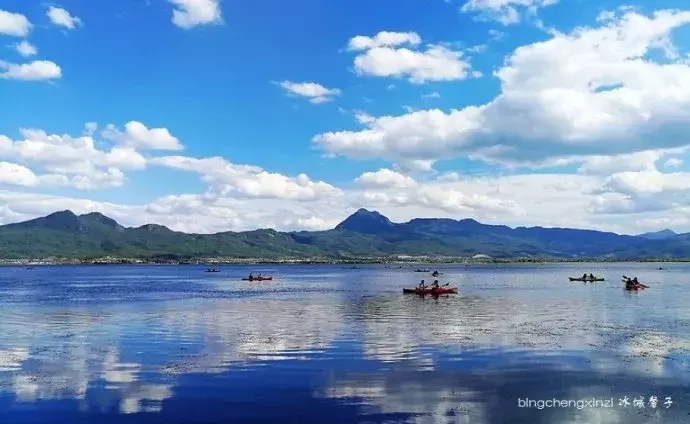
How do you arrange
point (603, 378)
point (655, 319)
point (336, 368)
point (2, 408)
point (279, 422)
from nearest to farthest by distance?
1. point (279, 422)
2. point (2, 408)
3. point (603, 378)
4. point (336, 368)
5. point (655, 319)

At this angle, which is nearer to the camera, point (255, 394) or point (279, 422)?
point (279, 422)

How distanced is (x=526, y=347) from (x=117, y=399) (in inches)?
1255

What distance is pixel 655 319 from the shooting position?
2859 inches

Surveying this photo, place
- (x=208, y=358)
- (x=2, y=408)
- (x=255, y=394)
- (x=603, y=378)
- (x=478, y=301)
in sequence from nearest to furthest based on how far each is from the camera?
(x=2, y=408) < (x=255, y=394) < (x=603, y=378) < (x=208, y=358) < (x=478, y=301)

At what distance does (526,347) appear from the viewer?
50062 mm

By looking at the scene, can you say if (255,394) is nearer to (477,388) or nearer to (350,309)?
(477,388)

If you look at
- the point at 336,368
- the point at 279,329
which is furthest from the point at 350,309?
the point at 336,368

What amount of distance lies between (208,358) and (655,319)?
5388cm

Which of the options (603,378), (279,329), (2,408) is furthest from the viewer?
(279,329)

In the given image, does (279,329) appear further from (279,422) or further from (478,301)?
(478,301)

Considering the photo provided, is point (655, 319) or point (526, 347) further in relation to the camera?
point (655, 319)

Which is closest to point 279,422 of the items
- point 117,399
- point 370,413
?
point 370,413

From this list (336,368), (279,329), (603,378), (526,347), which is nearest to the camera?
(603,378)

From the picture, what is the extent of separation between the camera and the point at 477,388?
3544cm
